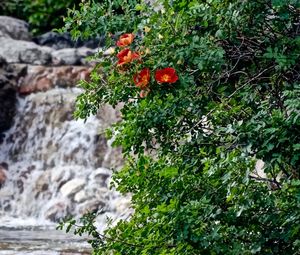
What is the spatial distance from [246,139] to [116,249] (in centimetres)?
102

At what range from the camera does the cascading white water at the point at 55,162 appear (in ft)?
41.2

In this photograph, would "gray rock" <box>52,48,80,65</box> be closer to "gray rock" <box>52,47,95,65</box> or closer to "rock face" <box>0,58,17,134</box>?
"gray rock" <box>52,47,95,65</box>

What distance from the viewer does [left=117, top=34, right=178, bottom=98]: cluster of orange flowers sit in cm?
419

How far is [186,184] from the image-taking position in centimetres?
432

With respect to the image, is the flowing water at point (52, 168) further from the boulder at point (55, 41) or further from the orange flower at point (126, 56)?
the orange flower at point (126, 56)

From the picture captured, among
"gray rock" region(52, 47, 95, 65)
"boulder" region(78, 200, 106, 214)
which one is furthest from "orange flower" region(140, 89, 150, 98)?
"gray rock" region(52, 47, 95, 65)

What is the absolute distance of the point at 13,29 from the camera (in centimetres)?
1877

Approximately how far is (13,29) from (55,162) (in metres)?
5.35

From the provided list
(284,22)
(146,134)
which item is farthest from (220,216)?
(284,22)

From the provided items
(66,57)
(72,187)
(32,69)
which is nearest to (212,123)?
(72,187)

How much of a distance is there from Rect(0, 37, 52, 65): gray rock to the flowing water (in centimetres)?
106

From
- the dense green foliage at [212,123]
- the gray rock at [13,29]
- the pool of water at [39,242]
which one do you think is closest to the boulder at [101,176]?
the pool of water at [39,242]

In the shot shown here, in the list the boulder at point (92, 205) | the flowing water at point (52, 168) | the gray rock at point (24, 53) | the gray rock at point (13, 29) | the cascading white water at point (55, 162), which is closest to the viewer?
the flowing water at point (52, 168)

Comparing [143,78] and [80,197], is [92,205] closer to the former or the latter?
[80,197]
